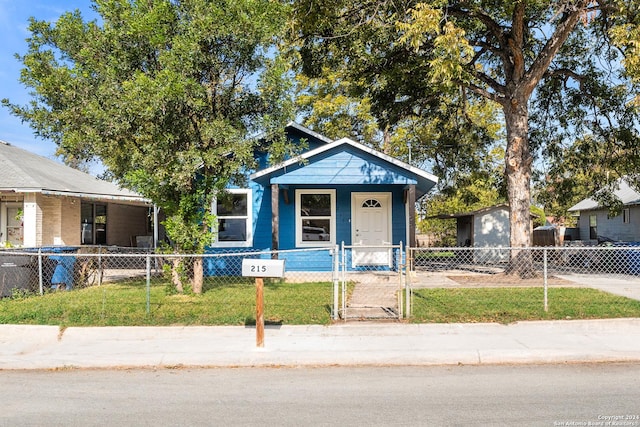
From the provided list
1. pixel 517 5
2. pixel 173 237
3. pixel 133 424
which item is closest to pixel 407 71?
pixel 517 5

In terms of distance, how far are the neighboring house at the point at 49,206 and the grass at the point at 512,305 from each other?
8.04m

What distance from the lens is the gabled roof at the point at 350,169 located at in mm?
12750

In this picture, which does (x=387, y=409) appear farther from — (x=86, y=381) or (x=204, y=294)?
(x=204, y=294)

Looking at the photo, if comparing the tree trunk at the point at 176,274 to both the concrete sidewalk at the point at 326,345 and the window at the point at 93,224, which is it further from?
the window at the point at 93,224

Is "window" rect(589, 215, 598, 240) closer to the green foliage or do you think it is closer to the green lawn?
the green lawn

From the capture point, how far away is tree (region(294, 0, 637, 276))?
36.6 ft

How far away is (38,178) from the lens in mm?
14859

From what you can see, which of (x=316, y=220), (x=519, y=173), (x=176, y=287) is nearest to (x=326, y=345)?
(x=176, y=287)

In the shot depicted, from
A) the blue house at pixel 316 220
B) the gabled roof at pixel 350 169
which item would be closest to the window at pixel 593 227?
the blue house at pixel 316 220

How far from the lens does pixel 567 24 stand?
1162 cm

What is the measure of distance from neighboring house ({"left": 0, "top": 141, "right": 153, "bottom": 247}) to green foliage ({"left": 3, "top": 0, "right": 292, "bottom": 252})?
3469mm

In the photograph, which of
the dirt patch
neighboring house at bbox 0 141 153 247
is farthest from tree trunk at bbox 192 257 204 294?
the dirt patch

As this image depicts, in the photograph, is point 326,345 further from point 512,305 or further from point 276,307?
point 512,305

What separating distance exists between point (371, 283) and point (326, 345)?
18.6 ft
